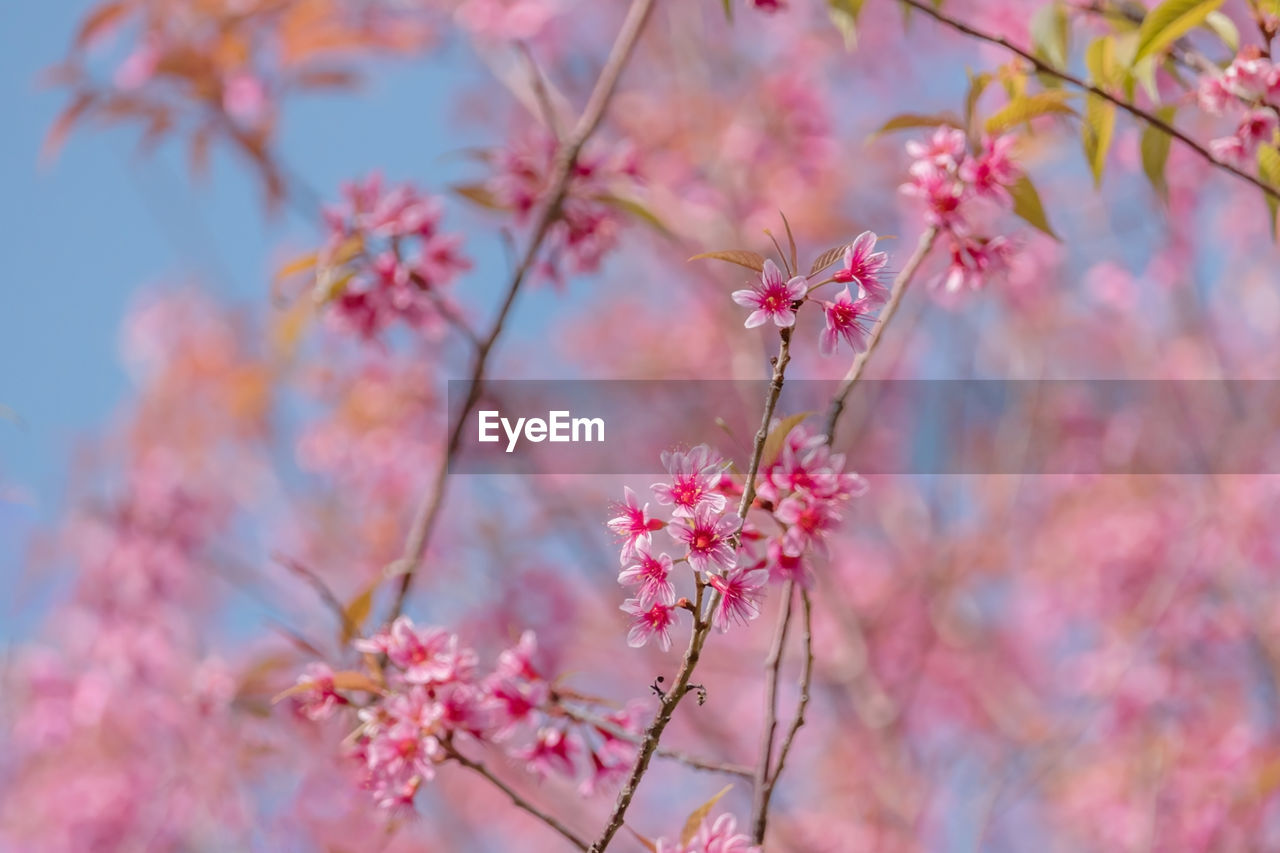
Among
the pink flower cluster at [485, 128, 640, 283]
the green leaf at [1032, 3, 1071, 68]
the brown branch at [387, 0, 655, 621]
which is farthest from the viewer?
the pink flower cluster at [485, 128, 640, 283]

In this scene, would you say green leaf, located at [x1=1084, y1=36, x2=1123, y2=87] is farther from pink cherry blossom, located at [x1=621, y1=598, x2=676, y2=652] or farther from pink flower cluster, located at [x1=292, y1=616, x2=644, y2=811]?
pink flower cluster, located at [x1=292, y1=616, x2=644, y2=811]

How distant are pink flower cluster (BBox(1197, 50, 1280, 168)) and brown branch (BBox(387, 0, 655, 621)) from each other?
32.6 inches

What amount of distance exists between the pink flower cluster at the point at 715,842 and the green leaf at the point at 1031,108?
2.88ft

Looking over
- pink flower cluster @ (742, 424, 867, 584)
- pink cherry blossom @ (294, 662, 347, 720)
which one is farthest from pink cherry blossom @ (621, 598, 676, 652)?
pink cherry blossom @ (294, 662, 347, 720)

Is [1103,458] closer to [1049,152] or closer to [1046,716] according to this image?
[1046,716]

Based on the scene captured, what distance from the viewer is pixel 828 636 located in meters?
4.55

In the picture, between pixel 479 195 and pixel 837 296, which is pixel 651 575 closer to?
pixel 837 296

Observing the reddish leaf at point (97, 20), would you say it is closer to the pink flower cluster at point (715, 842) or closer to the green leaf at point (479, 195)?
the green leaf at point (479, 195)

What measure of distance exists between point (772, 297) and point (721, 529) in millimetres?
230

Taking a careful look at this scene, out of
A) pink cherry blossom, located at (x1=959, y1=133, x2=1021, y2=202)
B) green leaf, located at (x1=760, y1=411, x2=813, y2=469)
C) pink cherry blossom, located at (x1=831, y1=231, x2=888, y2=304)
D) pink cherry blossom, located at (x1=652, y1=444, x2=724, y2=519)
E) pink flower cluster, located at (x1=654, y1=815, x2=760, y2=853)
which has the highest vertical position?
pink cherry blossom, located at (x1=959, y1=133, x2=1021, y2=202)

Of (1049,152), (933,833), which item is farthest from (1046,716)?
(1049,152)

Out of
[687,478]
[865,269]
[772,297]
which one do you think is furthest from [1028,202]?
[687,478]

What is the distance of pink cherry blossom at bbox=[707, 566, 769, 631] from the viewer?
3.26 ft

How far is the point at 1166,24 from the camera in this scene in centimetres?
110
